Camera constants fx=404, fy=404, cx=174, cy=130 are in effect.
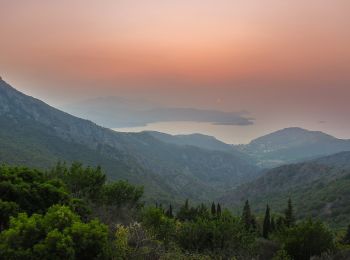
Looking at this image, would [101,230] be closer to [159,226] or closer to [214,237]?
[214,237]

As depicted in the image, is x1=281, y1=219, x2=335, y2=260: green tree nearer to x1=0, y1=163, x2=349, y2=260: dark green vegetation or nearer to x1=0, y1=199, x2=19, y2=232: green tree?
x1=0, y1=163, x2=349, y2=260: dark green vegetation

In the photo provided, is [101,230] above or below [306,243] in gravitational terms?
above

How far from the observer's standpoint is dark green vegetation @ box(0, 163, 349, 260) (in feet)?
94.5

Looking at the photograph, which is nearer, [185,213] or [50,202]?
[50,202]

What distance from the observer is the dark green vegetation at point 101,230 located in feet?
94.5

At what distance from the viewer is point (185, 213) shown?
109 metres

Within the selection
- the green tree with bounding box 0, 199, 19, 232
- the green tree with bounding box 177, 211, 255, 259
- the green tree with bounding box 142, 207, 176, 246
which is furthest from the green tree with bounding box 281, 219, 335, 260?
the green tree with bounding box 0, 199, 19, 232

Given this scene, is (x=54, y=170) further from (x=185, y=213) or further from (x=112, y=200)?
(x=185, y=213)

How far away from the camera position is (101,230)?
31062 millimetres

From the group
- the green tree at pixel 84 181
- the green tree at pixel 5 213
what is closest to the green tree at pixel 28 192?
the green tree at pixel 5 213

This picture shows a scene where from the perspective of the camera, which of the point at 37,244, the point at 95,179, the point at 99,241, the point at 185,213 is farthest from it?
the point at 185,213

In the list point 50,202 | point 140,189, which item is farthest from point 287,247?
point 50,202

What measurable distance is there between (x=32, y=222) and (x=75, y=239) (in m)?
3.31

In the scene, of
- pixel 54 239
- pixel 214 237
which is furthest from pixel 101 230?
pixel 214 237
